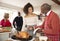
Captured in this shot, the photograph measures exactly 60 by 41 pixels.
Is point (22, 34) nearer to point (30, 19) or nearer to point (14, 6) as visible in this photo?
point (30, 19)

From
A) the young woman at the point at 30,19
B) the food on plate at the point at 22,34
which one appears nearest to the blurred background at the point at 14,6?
the young woman at the point at 30,19

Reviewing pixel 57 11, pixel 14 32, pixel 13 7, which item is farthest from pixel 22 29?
pixel 57 11

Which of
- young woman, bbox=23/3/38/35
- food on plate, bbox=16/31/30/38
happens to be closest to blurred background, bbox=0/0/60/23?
young woman, bbox=23/3/38/35

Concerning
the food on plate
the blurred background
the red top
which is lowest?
the food on plate

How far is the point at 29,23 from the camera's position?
0.87 metres

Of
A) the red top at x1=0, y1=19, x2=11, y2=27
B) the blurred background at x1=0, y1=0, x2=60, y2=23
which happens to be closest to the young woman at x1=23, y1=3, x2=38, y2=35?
the blurred background at x1=0, y1=0, x2=60, y2=23

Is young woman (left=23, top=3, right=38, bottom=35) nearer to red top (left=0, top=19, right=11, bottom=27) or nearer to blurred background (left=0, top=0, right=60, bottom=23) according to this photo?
blurred background (left=0, top=0, right=60, bottom=23)

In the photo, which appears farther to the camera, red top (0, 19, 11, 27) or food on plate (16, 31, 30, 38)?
red top (0, 19, 11, 27)

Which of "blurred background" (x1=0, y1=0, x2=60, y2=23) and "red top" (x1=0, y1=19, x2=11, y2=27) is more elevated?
"blurred background" (x1=0, y1=0, x2=60, y2=23)

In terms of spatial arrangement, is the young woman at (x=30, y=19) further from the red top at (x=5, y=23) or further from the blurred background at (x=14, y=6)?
the red top at (x=5, y=23)

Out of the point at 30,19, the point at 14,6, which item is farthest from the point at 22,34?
the point at 14,6

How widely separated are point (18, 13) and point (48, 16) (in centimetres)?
25

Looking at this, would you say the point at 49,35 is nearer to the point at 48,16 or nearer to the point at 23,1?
the point at 48,16

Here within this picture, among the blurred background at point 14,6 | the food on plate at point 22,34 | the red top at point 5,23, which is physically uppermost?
the blurred background at point 14,6
